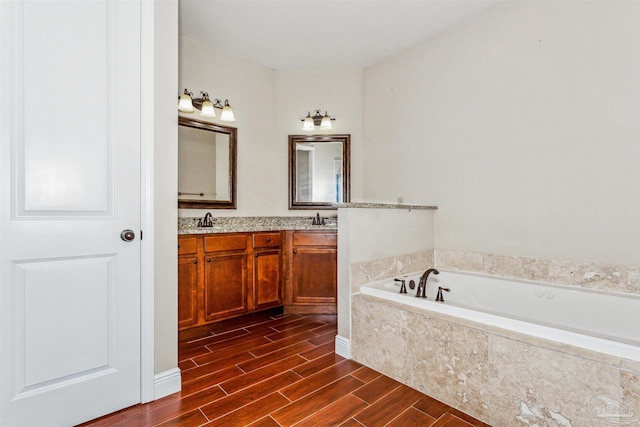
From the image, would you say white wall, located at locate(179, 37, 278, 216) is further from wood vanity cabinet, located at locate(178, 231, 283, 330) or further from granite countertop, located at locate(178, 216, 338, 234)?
wood vanity cabinet, located at locate(178, 231, 283, 330)

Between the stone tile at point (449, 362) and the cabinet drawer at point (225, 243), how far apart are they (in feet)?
5.40

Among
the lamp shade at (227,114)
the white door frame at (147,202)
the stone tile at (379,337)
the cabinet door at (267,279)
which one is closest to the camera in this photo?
the white door frame at (147,202)

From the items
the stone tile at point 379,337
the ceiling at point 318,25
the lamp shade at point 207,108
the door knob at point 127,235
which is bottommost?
the stone tile at point 379,337

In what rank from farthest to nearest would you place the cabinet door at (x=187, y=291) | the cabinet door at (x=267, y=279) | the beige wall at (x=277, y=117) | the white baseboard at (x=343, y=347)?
the beige wall at (x=277, y=117) < the cabinet door at (x=267, y=279) < the cabinet door at (x=187, y=291) < the white baseboard at (x=343, y=347)

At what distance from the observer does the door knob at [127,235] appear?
5.38ft

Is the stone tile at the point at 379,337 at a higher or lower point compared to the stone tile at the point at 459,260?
lower

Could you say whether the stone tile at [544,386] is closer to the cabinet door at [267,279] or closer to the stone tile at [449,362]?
the stone tile at [449,362]

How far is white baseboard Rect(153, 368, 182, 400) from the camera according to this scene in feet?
5.70

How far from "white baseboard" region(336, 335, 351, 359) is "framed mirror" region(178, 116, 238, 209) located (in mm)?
1839

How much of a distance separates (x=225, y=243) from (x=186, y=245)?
1.13 ft

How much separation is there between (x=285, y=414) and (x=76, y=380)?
106 centimetres

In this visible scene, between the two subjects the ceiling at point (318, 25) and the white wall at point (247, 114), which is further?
the white wall at point (247, 114)

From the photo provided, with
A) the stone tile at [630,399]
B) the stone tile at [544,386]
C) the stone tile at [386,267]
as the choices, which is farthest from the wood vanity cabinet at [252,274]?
the stone tile at [630,399]

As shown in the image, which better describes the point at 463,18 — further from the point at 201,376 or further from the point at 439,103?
the point at 201,376
